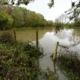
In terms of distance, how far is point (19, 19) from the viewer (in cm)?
4078

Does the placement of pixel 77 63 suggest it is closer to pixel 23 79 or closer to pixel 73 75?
pixel 73 75

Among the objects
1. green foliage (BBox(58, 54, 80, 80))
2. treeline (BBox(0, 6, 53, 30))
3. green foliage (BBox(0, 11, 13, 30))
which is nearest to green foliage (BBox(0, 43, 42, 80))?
green foliage (BBox(58, 54, 80, 80))

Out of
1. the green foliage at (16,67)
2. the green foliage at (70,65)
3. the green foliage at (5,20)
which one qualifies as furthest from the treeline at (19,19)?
the green foliage at (16,67)

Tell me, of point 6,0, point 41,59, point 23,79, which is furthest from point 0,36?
point 23,79

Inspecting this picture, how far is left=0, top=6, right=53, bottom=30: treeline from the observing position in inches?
1401

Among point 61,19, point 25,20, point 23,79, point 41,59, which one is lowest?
point 25,20

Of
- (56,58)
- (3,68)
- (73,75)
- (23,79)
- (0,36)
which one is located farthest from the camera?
(0,36)

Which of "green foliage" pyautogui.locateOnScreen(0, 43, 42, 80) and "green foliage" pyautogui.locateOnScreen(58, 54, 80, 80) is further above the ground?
"green foliage" pyautogui.locateOnScreen(0, 43, 42, 80)

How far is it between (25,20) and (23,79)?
105 feet

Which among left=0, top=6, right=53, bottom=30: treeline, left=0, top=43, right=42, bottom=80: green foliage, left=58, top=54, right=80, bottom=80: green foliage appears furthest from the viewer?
left=0, top=6, right=53, bottom=30: treeline

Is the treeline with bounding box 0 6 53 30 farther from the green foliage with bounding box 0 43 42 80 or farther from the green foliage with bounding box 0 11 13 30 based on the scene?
the green foliage with bounding box 0 43 42 80

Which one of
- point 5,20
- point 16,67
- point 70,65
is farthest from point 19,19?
point 16,67

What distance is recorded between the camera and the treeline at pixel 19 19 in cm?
3558

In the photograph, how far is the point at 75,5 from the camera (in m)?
12.3
